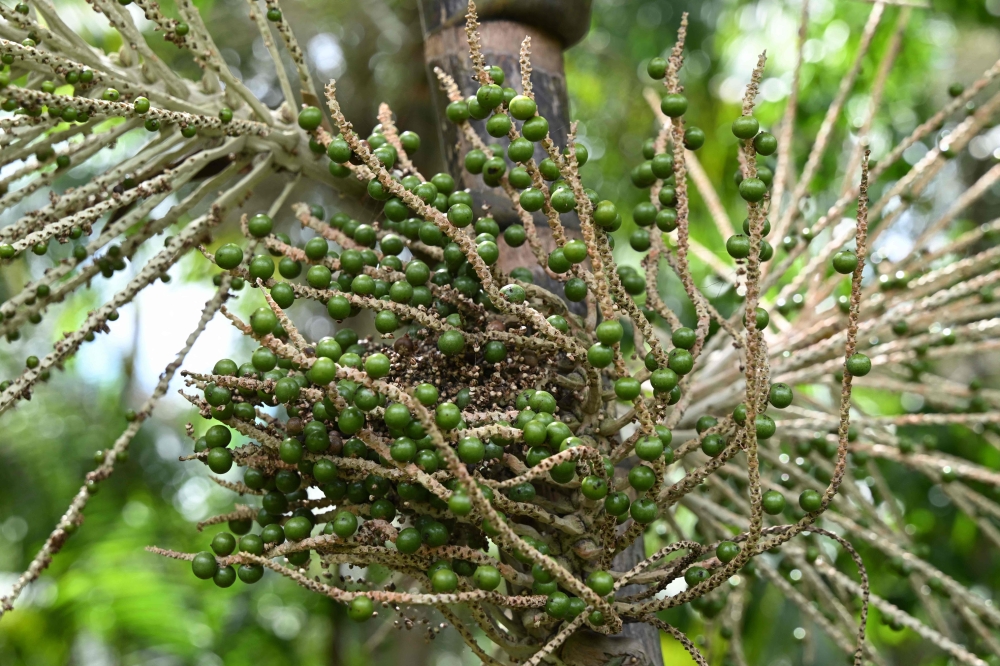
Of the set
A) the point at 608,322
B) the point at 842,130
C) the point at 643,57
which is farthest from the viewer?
the point at 643,57

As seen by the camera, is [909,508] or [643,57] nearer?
[909,508]

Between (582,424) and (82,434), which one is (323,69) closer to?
(82,434)

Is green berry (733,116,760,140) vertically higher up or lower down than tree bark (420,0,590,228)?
lower down

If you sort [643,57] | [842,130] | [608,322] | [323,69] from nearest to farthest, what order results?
[608,322] < [842,130] < [323,69] < [643,57]

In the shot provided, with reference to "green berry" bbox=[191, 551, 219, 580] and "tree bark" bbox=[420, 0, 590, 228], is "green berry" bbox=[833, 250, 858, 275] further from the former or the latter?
"green berry" bbox=[191, 551, 219, 580]

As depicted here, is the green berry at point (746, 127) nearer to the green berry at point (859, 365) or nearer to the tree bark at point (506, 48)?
the green berry at point (859, 365)

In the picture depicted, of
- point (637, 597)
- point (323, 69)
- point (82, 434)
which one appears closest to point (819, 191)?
point (323, 69)

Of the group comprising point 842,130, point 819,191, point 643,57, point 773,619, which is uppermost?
point 643,57

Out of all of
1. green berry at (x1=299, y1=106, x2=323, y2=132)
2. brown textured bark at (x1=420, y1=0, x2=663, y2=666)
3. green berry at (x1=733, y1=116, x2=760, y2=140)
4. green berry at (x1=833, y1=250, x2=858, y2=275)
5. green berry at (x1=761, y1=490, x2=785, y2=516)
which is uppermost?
brown textured bark at (x1=420, y1=0, x2=663, y2=666)

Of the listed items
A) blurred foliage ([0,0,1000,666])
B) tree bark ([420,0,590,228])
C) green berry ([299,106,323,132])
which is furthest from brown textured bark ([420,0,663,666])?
blurred foliage ([0,0,1000,666])
